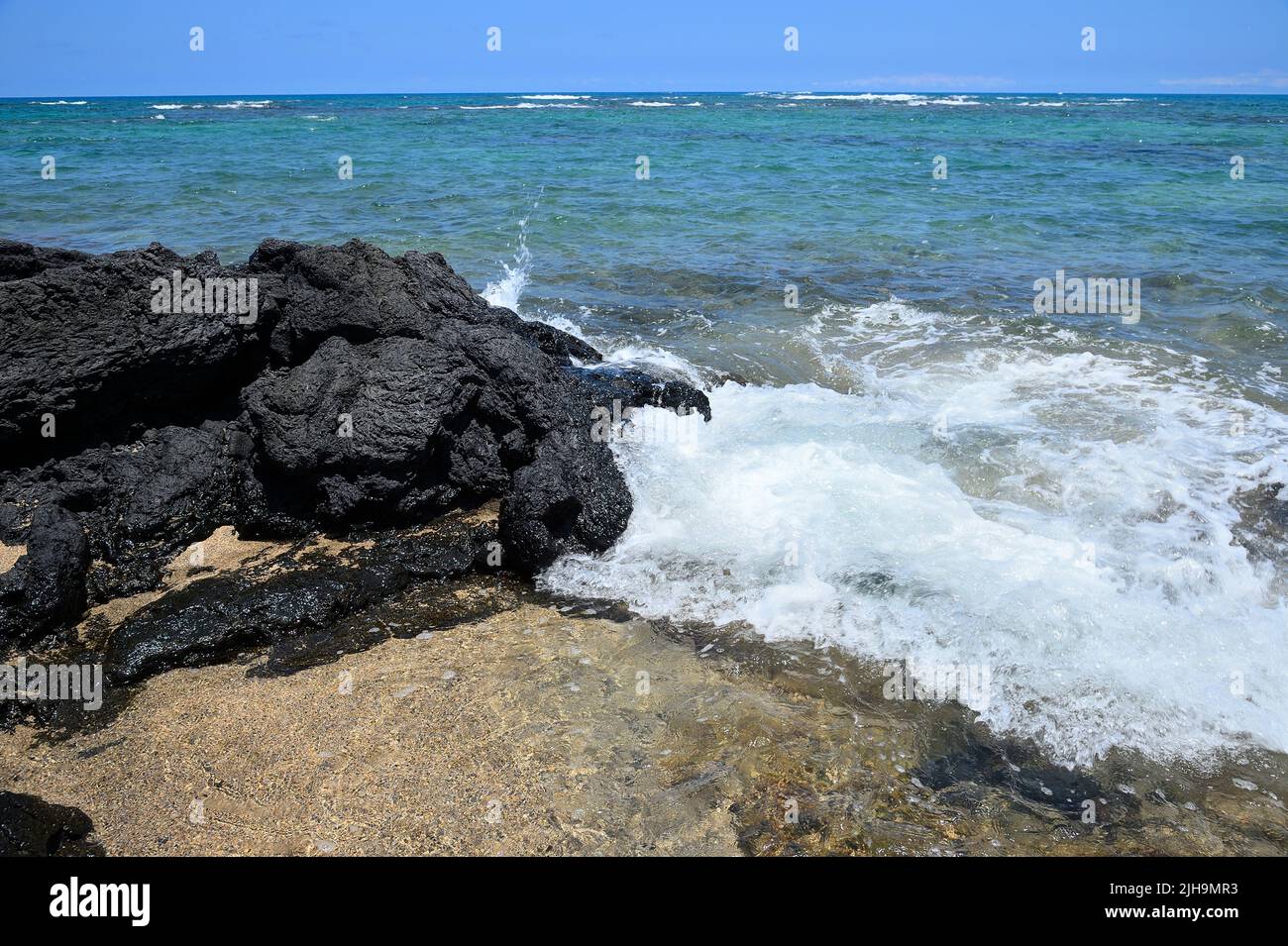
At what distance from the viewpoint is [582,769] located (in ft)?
13.0

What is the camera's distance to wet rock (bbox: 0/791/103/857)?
133 inches

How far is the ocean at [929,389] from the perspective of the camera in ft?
16.3

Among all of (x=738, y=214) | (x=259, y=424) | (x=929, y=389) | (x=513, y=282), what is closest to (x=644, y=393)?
(x=259, y=424)

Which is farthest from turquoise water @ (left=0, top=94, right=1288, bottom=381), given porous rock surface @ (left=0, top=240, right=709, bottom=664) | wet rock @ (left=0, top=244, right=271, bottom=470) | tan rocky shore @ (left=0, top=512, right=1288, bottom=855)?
wet rock @ (left=0, top=244, right=271, bottom=470)

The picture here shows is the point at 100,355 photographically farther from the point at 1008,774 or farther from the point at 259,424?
the point at 1008,774

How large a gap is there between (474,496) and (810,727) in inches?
127

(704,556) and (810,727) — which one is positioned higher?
(704,556)

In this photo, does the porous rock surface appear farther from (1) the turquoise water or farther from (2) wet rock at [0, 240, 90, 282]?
(1) the turquoise water

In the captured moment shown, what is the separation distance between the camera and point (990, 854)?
140 inches
